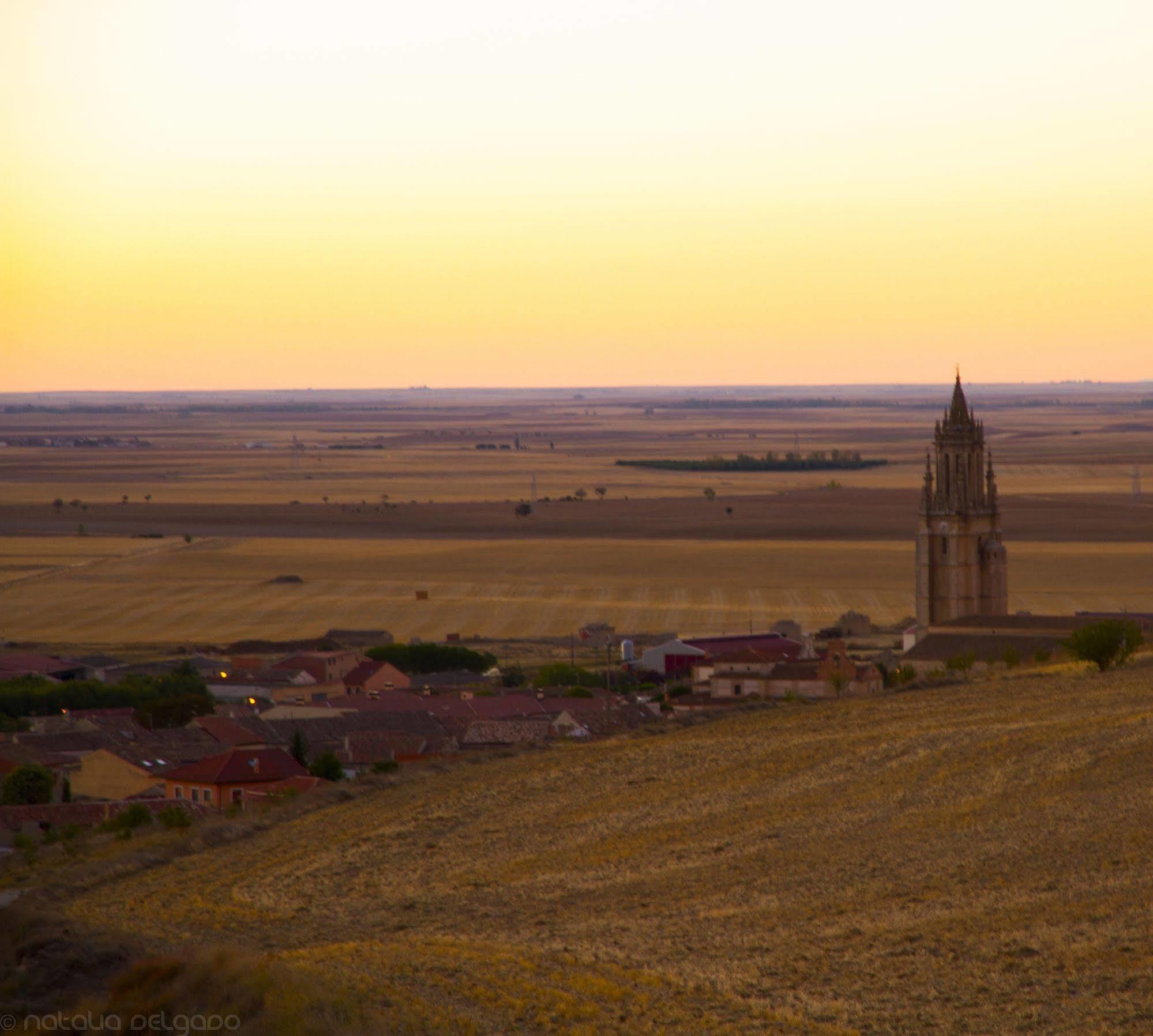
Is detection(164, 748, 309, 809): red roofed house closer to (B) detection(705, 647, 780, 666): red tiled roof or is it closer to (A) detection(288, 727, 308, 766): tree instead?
(A) detection(288, 727, 308, 766): tree

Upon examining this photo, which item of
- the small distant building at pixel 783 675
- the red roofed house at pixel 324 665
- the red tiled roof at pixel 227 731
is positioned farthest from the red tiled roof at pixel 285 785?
the red roofed house at pixel 324 665

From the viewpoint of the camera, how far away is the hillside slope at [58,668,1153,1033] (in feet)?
47.6

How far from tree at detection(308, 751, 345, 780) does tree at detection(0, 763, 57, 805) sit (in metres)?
5.52

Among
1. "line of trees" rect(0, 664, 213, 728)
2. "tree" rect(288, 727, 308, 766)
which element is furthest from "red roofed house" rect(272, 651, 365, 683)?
"tree" rect(288, 727, 308, 766)

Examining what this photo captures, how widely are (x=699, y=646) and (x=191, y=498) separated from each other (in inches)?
3732

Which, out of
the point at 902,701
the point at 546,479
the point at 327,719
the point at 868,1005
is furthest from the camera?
the point at 546,479

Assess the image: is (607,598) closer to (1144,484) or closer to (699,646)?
(699,646)

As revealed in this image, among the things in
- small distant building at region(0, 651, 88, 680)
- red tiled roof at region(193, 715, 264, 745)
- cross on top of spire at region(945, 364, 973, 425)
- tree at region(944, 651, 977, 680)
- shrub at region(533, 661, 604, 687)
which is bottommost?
shrub at region(533, 661, 604, 687)

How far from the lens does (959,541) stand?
218 feet

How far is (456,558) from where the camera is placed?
10312 cm

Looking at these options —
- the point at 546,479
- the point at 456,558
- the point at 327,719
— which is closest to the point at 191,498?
the point at 546,479

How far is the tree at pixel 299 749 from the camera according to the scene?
137 ft

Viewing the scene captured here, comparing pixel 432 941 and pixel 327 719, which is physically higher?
pixel 432 941

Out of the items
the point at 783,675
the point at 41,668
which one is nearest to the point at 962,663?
the point at 783,675
